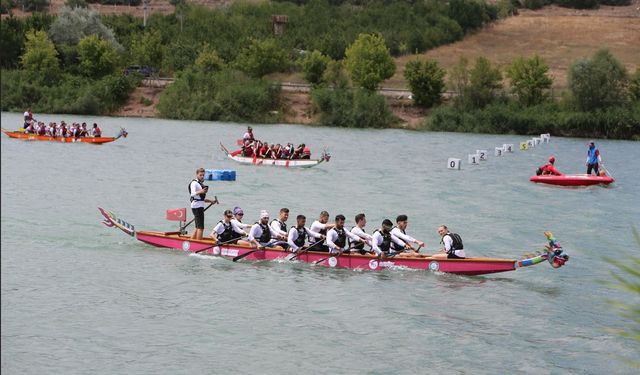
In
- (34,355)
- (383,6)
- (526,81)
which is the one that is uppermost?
(383,6)

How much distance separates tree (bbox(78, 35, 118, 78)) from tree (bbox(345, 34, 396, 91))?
23.2m

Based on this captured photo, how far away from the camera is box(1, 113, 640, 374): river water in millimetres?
19562

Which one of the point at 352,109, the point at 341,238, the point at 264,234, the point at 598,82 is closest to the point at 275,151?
the point at 264,234

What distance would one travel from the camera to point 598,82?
270 ft

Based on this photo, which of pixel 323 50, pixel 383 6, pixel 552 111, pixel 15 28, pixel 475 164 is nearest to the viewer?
pixel 475 164

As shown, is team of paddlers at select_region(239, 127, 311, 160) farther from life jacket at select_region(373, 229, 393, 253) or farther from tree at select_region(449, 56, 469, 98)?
tree at select_region(449, 56, 469, 98)

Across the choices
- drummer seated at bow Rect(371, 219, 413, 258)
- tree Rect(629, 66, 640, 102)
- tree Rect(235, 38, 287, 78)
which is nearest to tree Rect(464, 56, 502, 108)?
tree Rect(629, 66, 640, 102)

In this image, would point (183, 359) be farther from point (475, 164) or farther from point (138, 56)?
point (138, 56)

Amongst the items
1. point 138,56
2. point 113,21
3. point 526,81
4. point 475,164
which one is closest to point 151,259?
point 475,164

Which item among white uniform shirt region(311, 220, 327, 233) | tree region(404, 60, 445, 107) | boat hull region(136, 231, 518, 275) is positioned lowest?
boat hull region(136, 231, 518, 275)

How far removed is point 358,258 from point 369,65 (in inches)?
2724

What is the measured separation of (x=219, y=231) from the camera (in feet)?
88.4

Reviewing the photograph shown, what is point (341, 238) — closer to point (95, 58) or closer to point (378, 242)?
point (378, 242)

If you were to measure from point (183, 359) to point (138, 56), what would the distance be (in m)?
88.4
